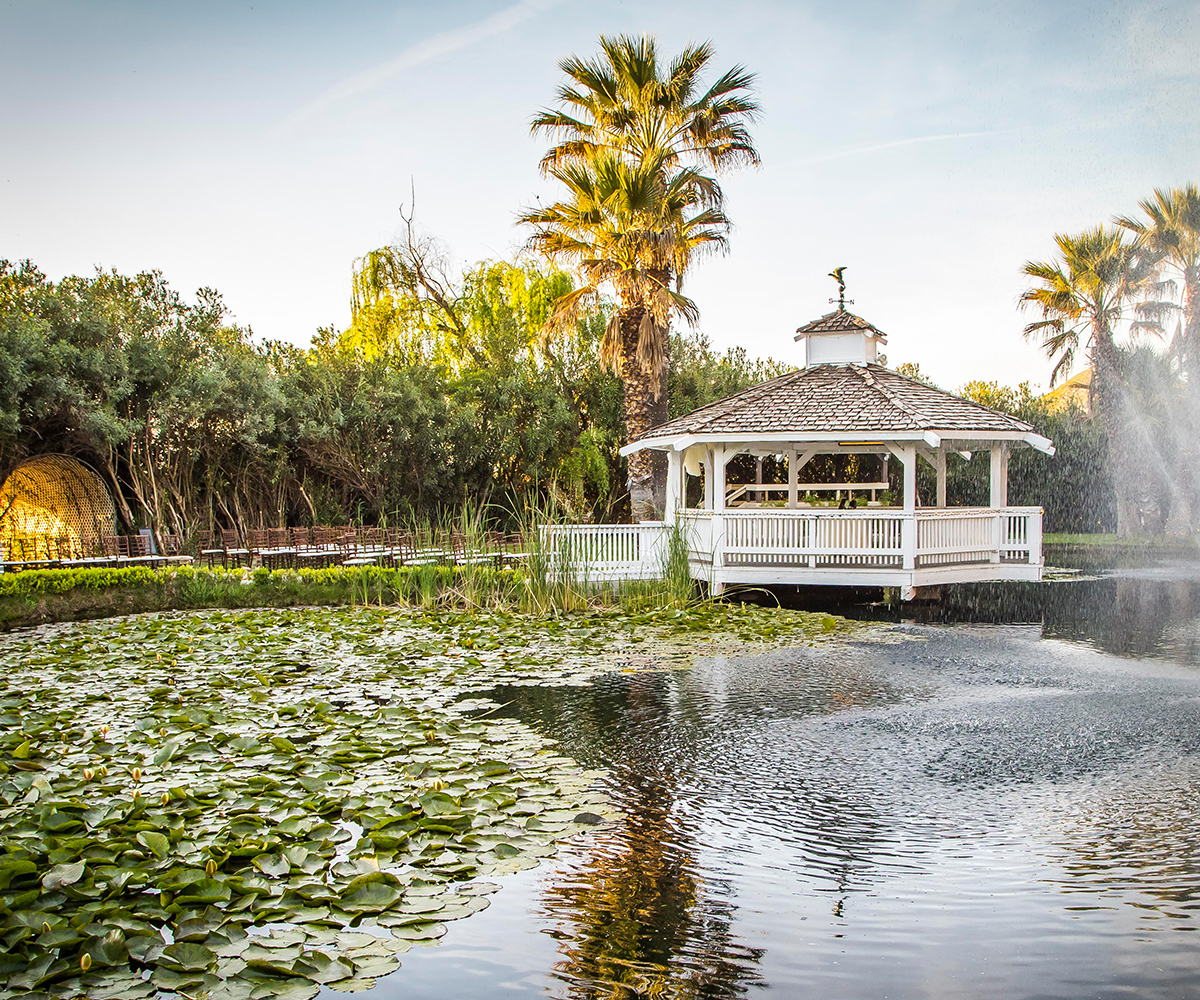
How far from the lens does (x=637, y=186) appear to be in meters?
17.5

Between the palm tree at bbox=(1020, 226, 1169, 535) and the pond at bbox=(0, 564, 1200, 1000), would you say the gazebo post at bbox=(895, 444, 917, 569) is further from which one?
the palm tree at bbox=(1020, 226, 1169, 535)

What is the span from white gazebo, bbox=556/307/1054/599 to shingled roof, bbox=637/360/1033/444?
0.09 feet

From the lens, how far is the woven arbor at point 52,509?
18.2 m

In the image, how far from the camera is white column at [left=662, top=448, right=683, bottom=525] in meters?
16.9

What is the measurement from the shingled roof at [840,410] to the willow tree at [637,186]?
1.89m

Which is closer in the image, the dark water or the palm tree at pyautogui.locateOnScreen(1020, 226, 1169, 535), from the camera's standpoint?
the dark water

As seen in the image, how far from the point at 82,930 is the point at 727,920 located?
93.7 inches

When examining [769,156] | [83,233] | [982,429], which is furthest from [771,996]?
[83,233]

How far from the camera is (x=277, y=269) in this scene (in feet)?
77.0

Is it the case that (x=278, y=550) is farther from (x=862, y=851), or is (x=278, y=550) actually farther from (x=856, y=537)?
(x=862, y=851)

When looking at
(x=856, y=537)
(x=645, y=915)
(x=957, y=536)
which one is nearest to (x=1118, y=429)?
(x=957, y=536)

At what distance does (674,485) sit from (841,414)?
3309 mm

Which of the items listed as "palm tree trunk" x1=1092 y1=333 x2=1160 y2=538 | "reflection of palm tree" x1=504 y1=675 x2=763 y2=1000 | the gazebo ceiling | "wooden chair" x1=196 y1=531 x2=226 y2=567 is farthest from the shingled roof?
"palm tree trunk" x1=1092 y1=333 x2=1160 y2=538

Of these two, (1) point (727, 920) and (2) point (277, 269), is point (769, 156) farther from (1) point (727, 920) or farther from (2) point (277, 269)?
(1) point (727, 920)
